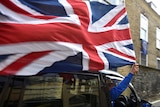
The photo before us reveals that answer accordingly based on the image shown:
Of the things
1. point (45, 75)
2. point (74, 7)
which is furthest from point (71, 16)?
point (45, 75)

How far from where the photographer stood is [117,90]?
4066 millimetres

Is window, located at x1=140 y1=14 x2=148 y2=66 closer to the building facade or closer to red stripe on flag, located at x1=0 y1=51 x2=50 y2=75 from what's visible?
the building facade

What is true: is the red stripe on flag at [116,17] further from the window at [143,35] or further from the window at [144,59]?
the window at [144,59]

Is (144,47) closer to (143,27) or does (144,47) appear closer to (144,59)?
(144,59)

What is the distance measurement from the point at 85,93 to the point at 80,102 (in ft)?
0.44

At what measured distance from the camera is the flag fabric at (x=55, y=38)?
2398 millimetres

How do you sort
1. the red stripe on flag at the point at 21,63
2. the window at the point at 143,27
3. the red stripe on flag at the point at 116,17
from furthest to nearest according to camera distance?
the window at the point at 143,27, the red stripe on flag at the point at 116,17, the red stripe on flag at the point at 21,63

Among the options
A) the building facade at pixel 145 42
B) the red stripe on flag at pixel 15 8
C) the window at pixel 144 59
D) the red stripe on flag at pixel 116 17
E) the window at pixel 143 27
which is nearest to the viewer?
the red stripe on flag at pixel 15 8

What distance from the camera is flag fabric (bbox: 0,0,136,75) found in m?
2.40

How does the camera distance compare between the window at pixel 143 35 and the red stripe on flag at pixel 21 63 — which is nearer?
the red stripe on flag at pixel 21 63

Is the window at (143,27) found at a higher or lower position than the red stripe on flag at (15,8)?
higher

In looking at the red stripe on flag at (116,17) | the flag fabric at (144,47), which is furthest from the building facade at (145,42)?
the red stripe on flag at (116,17)

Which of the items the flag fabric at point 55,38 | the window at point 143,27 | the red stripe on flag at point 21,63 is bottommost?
the red stripe on flag at point 21,63

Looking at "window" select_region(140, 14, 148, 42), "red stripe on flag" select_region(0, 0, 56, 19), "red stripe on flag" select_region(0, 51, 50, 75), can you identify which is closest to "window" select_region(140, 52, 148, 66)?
"window" select_region(140, 14, 148, 42)
